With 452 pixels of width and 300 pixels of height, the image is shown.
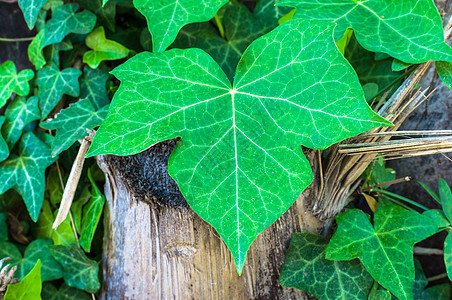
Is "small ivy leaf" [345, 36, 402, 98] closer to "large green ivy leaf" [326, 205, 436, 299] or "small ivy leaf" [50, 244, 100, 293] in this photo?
"large green ivy leaf" [326, 205, 436, 299]

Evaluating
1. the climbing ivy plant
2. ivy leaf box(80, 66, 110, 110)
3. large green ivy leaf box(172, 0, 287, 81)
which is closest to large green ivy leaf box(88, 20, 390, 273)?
the climbing ivy plant

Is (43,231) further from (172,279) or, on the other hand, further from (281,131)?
Result: (281,131)

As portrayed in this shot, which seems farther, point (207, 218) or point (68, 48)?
point (68, 48)

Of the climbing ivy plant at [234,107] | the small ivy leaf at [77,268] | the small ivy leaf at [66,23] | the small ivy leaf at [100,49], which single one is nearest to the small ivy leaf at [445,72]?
the climbing ivy plant at [234,107]

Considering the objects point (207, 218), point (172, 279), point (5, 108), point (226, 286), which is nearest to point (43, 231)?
point (5, 108)

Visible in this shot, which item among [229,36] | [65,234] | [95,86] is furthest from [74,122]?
[229,36]

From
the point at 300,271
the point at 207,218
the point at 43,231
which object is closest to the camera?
the point at 207,218
